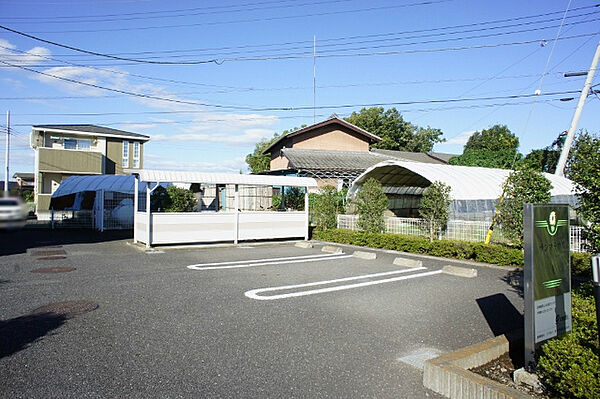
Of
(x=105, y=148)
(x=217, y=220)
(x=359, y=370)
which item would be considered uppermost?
(x=105, y=148)

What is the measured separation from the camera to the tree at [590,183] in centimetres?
470

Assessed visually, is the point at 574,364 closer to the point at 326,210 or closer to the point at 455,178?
the point at 455,178

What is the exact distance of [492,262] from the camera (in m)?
11.5

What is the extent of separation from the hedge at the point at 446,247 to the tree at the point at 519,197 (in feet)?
2.03

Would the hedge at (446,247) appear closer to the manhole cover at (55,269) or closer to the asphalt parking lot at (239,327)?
the asphalt parking lot at (239,327)

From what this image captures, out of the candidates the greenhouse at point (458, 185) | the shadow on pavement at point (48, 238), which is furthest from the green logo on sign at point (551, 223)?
the shadow on pavement at point (48, 238)

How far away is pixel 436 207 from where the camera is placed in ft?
45.0

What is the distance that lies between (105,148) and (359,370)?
2810 centimetres

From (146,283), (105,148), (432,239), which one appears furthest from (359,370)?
(105,148)

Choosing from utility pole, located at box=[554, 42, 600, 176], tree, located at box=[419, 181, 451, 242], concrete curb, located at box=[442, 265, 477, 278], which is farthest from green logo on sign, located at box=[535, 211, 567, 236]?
utility pole, located at box=[554, 42, 600, 176]

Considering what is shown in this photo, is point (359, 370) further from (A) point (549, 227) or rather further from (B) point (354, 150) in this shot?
(B) point (354, 150)

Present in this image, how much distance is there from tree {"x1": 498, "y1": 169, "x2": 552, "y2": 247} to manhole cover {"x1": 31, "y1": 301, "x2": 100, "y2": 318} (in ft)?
32.4

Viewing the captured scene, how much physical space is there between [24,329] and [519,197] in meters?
11.2

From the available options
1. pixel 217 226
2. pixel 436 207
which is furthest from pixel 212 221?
pixel 436 207
